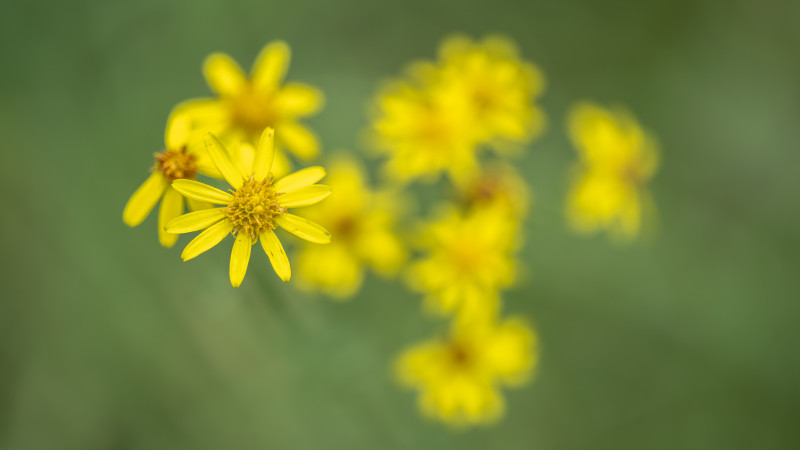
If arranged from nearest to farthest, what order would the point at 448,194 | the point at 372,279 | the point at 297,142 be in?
the point at 297,142, the point at 448,194, the point at 372,279

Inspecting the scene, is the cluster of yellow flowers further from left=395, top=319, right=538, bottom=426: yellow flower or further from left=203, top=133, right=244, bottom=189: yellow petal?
left=203, top=133, right=244, bottom=189: yellow petal

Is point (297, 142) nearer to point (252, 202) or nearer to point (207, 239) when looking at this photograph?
point (252, 202)

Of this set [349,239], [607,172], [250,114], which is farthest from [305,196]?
[607,172]

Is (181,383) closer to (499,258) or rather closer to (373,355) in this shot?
(373,355)

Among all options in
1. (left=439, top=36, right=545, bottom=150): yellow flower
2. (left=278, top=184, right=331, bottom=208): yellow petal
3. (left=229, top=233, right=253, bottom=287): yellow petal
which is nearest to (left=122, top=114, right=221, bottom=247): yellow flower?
(left=229, top=233, right=253, bottom=287): yellow petal

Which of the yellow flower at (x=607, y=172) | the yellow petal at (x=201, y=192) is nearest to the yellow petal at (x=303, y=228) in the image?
the yellow petal at (x=201, y=192)

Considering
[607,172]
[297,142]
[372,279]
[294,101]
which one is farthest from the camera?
[372,279]
